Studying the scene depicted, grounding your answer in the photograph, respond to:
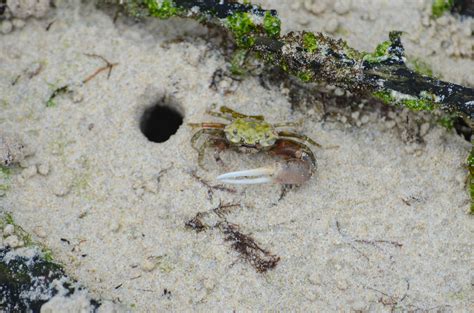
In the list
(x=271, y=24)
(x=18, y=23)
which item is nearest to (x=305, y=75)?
(x=271, y=24)

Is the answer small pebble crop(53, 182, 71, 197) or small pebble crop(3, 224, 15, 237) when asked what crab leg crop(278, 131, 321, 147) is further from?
small pebble crop(3, 224, 15, 237)

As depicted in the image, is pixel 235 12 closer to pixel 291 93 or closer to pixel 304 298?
pixel 291 93

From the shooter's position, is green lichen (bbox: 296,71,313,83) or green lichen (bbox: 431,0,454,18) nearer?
green lichen (bbox: 296,71,313,83)

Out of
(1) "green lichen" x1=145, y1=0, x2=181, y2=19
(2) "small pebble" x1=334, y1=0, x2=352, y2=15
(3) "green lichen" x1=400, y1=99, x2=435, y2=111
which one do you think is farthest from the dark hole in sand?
(3) "green lichen" x1=400, y1=99, x2=435, y2=111

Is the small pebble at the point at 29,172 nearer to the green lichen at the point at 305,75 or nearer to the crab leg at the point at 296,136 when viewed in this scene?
the crab leg at the point at 296,136

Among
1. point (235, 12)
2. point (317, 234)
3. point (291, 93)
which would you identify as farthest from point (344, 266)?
point (235, 12)

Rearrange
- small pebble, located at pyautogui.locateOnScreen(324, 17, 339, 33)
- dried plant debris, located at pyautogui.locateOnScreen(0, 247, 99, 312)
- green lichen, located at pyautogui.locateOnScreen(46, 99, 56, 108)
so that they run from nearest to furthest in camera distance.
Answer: dried plant debris, located at pyautogui.locateOnScreen(0, 247, 99, 312)
green lichen, located at pyautogui.locateOnScreen(46, 99, 56, 108)
small pebble, located at pyautogui.locateOnScreen(324, 17, 339, 33)

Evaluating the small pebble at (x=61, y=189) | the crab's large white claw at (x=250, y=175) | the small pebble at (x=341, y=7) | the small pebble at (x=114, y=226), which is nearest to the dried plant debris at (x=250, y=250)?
the crab's large white claw at (x=250, y=175)
